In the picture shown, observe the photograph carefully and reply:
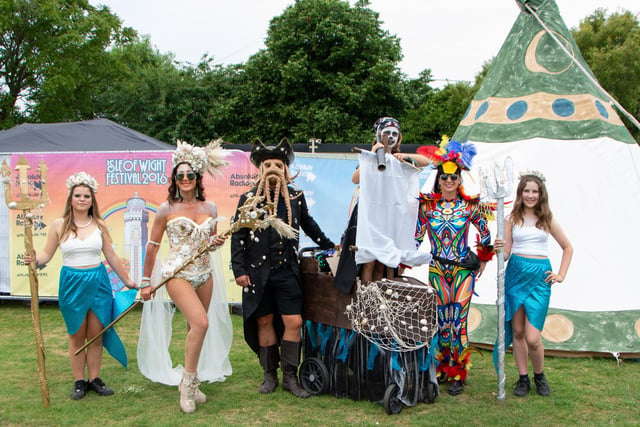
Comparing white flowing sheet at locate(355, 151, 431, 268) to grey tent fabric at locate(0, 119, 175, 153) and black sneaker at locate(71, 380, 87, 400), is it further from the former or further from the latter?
grey tent fabric at locate(0, 119, 175, 153)

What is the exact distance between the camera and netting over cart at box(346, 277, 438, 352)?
3.87m

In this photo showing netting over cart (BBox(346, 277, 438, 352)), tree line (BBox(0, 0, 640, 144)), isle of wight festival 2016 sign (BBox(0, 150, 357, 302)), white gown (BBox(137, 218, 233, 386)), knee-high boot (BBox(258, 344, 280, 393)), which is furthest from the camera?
tree line (BBox(0, 0, 640, 144))

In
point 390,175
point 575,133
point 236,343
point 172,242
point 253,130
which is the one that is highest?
point 253,130

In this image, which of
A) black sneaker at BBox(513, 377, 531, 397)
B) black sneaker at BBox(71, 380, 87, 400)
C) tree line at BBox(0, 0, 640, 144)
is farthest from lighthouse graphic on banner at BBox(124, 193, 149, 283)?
tree line at BBox(0, 0, 640, 144)

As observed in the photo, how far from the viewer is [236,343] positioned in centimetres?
615

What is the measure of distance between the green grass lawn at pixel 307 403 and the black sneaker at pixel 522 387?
0.23ft

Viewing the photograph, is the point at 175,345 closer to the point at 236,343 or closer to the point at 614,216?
the point at 236,343

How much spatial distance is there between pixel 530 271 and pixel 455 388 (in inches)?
42.7

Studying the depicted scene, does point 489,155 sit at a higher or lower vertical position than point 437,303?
higher

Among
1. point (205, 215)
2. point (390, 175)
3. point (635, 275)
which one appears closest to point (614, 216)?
point (635, 275)

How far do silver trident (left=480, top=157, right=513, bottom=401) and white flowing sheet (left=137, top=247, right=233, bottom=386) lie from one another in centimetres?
220

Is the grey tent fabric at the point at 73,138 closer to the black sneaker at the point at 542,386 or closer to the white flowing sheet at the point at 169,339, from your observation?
the white flowing sheet at the point at 169,339

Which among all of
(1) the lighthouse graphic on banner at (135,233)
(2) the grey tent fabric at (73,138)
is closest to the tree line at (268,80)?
(2) the grey tent fabric at (73,138)

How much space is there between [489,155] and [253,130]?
16.7 meters
